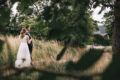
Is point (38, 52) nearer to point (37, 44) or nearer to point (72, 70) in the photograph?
point (37, 44)

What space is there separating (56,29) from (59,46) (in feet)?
27.6

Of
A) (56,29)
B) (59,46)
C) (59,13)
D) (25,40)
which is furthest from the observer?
(59,46)

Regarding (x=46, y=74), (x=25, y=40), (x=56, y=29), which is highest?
(x=56, y=29)

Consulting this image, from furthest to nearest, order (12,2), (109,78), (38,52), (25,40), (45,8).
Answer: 1. (38,52)
2. (25,40)
3. (45,8)
4. (12,2)
5. (109,78)

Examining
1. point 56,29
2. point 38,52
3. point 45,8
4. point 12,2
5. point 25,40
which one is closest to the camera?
point 56,29

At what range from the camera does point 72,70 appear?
1.41ft

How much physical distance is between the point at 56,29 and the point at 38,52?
24.5 ft

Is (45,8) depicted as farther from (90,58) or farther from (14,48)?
(14,48)

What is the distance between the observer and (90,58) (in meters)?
0.47

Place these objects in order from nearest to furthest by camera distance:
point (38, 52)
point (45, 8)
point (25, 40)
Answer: point (45, 8)
point (25, 40)
point (38, 52)

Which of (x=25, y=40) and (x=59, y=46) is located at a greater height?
(x=25, y=40)

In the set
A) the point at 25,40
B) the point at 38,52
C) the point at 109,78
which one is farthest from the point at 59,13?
the point at 38,52

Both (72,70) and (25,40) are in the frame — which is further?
(25,40)

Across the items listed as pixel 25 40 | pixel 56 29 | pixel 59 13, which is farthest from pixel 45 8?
pixel 25 40
